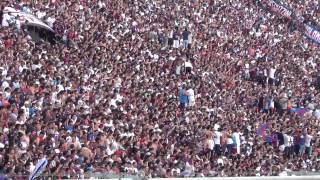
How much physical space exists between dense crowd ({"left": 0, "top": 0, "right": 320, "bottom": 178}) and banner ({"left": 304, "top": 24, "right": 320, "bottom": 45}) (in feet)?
7.74

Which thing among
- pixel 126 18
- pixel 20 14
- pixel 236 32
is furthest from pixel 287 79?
pixel 20 14

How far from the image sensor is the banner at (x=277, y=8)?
4206cm

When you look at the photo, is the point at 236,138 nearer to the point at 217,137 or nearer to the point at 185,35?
the point at 217,137

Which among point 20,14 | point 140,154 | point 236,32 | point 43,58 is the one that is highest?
point 236,32

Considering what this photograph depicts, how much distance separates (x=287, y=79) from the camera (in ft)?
107

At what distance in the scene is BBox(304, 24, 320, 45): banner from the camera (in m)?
41.1

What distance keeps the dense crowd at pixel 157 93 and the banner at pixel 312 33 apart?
236cm

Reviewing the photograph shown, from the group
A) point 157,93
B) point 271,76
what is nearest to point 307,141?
point 157,93

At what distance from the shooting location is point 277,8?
42.3 m

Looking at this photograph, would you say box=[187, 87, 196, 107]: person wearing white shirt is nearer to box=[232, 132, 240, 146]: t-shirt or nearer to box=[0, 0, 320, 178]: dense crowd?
box=[0, 0, 320, 178]: dense crowd

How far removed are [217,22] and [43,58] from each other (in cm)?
1472

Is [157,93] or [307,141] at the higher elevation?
[157,93]

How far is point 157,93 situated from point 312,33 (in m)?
19.7

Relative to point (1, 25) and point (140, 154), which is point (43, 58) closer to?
point (1, 25)
